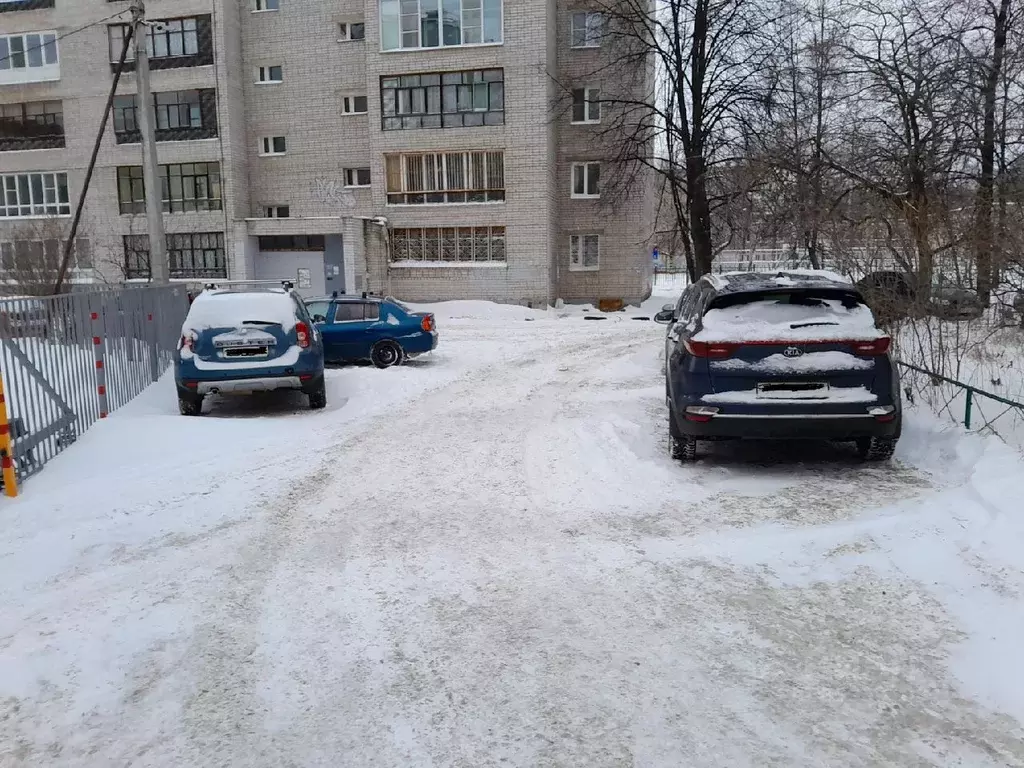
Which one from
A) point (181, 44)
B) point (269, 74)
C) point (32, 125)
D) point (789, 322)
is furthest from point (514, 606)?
point (32, 125)

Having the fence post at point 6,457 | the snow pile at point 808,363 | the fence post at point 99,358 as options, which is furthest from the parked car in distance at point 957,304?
the fence post at point 99,358

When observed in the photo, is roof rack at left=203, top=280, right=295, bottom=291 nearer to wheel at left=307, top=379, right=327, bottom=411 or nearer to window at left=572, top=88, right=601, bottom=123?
wheel at left=307, top=379, right=327, bottom=411

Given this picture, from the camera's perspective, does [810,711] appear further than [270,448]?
No

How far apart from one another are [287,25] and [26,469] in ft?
107

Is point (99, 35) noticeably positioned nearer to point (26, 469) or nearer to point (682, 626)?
point (26, 469)

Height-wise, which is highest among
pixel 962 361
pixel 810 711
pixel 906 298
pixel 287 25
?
pixel 287 25

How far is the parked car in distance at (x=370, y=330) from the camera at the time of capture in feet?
50.0

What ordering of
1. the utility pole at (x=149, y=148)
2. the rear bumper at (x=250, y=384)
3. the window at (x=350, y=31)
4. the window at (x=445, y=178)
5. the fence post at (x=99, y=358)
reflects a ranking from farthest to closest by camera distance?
the window at (x=350, y=31) < the window at (x=445, y=178) < the utility pole at (x=149, y=148) < the rear bumper at (x=250, y=384) < the fence post at (x=99, y=358)

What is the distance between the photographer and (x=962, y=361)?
9445 mm

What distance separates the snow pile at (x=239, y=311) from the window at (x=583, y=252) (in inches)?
988

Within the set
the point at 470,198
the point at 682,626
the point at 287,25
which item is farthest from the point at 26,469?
the point at 287,25

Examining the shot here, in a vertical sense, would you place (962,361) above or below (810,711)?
above

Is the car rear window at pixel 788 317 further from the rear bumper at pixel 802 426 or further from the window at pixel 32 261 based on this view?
the window at pixel 32 261

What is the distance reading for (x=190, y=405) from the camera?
1077cm
